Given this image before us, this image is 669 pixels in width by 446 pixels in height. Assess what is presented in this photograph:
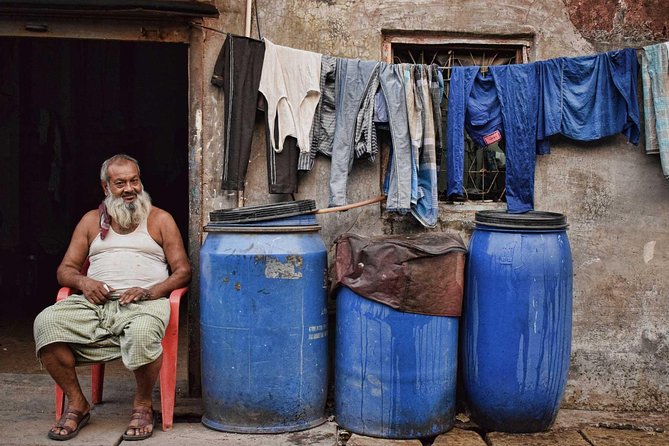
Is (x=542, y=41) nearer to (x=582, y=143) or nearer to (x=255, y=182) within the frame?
(x=582, y=143)

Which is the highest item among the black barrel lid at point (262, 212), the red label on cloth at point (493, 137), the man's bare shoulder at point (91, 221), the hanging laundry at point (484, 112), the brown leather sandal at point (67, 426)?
the hanging laundry at point (484, 112)

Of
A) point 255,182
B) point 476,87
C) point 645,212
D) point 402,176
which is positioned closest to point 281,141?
point 255,182

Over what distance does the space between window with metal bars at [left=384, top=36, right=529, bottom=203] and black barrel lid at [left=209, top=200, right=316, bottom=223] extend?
116 cm

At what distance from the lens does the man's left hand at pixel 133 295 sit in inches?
166

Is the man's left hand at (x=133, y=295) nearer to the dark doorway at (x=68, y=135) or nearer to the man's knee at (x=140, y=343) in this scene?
the man's knee at (x=140, y=343)

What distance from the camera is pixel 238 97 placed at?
15.3 ft

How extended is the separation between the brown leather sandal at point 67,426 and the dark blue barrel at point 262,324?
2.39 feet

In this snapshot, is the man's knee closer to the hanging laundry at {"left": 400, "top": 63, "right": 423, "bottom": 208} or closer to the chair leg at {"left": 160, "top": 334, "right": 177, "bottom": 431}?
the chair leg at {"left": 160, "top": 334, "right": 177, "bottom": 431}

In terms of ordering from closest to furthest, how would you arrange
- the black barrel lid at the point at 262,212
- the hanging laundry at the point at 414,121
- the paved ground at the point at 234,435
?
the paved ground at the point at 234,435
the black barrel lid at the point at 262,212
the hanging laundry at the point at 414,121

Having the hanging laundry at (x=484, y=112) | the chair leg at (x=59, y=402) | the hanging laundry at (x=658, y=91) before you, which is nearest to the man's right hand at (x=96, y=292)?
the chair leg at (x=59, y=402)

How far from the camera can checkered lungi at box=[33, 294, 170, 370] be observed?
4.02 meters

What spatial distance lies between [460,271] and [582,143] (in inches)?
53.7

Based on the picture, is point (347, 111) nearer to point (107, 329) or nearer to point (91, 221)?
point (91, 221)

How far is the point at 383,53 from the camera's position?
4.88m
